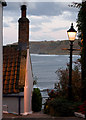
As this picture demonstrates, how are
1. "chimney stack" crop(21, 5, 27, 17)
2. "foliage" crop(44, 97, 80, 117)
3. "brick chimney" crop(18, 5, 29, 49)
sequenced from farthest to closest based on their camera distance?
"chimney stack" crop(21, 5, 27, 17)
"brick chimney" crop(18, 5, 29, 49)
"foliage" crop(44, 97, 80, 117)

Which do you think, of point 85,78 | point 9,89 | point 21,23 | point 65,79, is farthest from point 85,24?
point 21,23

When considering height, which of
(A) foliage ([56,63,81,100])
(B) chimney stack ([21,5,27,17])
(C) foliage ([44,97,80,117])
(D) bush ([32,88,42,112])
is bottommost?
(D) bush ([32,88,42,112])

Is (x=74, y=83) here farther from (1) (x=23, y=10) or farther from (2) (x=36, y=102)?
(1) (x=23, y=10)

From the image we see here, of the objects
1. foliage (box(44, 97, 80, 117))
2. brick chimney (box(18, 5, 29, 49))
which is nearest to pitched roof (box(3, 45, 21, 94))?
brick chimney (box(18, 5, 29, 49))

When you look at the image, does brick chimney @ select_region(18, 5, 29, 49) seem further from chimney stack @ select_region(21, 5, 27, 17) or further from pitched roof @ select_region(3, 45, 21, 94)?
pitched roof @ select_region(3, 45, 21, 94)

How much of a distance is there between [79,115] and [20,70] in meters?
8.94

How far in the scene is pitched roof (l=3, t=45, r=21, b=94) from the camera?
14060 millimetres

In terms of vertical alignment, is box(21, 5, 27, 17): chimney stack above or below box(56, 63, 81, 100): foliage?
above

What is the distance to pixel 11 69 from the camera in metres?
15.2

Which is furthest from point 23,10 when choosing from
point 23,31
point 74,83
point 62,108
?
point 62,108

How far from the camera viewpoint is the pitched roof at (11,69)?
46.1 feet

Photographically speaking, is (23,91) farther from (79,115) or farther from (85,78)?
(79,115)

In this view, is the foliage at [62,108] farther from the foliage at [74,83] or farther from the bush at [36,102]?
the bush at [36,102]

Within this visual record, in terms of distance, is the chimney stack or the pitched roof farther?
the chimney stack
